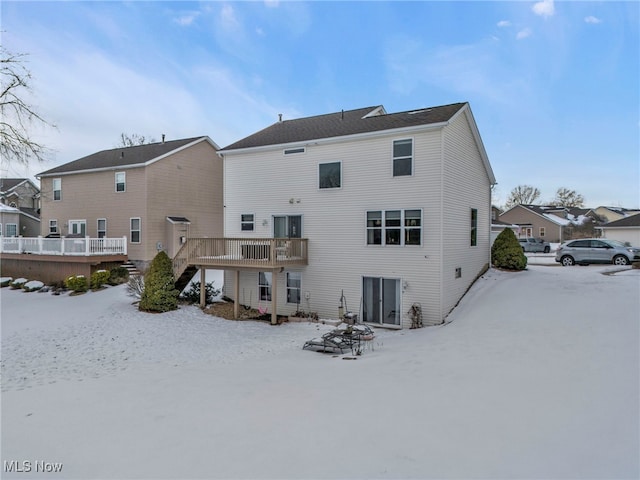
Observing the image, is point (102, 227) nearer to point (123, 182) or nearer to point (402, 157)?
point (123, 182)

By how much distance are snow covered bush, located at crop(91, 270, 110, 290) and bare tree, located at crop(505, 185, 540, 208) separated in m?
64.2

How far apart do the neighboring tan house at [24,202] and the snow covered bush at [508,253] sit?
103ft

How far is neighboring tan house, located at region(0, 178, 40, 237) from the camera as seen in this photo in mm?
33531

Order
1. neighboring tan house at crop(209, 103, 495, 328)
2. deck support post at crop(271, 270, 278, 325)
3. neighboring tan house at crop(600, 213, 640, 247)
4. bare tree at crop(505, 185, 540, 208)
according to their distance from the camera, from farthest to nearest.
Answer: bare tree at crop(505, 185, 540, 208) < neighboring tan house at crop(600, 213, 640, 247) < deck support post at crop(271, 270, 278, 325) < neighboring tan house at crop(209, 103, 495, 328)

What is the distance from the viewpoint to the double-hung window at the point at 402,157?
13.7 m

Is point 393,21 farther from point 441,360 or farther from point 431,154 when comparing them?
point 441,360

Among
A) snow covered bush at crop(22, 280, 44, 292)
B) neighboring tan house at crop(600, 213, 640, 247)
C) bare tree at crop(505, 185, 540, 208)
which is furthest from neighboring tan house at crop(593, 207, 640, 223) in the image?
snow covered bush at crop(22, 280, 44, 292)

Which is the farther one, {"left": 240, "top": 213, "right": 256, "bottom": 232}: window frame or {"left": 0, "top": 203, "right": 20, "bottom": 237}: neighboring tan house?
{"left": 0, "top": 203, "right": 20, "bottom": 237}: neighboring tan house

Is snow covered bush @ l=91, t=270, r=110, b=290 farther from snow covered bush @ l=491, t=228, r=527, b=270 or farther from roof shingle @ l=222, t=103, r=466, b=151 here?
snow covered bush @ l=491, t=228, r=527, b=270

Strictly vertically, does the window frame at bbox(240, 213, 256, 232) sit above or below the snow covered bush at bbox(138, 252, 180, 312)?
above

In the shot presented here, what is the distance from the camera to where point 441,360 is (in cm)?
900

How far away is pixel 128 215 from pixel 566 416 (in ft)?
75.4

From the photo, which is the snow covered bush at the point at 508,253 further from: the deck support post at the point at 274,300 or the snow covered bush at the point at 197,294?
the snow covered bush at the point at 197,294

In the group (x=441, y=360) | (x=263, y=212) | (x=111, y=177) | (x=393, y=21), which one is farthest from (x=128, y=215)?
(x=441, y=360)
